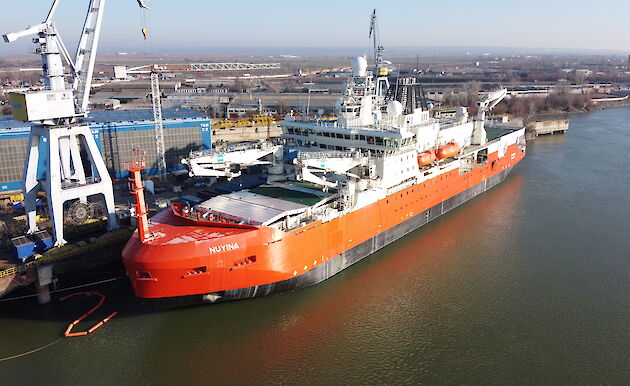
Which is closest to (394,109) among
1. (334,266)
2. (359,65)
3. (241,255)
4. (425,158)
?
(359,65)

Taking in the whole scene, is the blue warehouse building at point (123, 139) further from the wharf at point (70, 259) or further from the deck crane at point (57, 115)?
the wharf at point (70, 259)

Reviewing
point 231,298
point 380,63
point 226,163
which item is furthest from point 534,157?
point 231,298

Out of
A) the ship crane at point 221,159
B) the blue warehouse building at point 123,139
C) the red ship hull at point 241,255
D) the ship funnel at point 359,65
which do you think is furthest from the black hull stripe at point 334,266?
the blue warehouse building at point 123,139

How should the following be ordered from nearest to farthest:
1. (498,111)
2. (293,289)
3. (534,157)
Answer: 1. (293,289)
2. (534,157)
3. (498,111)

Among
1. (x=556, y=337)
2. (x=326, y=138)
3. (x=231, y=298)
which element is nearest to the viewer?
(x=556, y=337)

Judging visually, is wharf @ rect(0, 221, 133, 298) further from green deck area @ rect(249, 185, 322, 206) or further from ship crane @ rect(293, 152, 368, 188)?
ship crane @ rect(293, 152, 368, 188)

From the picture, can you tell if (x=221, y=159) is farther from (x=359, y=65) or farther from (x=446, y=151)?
(x=446, y=151)

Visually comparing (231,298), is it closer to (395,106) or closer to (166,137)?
(395,106)

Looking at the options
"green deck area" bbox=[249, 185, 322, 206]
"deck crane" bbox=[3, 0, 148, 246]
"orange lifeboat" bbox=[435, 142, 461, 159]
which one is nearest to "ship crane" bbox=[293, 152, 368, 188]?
"green deck area" bbox=[249, 185, 322, 206]
